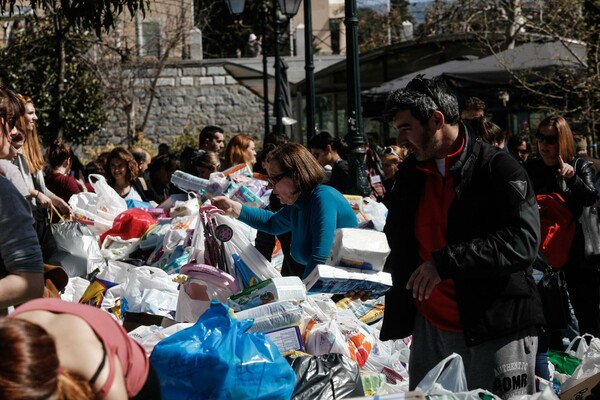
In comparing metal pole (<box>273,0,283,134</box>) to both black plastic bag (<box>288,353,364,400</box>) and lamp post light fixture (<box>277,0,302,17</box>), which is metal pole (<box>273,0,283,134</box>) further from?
black plastic bag (<box>288,353,364,400</box>)

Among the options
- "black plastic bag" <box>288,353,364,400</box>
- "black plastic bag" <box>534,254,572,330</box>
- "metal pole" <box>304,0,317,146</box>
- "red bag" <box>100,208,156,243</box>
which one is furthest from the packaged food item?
"metal pole" <box>304,0,317,146</box>

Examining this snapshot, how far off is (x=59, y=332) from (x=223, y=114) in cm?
3451

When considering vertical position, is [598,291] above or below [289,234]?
below

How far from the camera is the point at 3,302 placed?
3.09 m

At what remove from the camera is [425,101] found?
3736 millimetres

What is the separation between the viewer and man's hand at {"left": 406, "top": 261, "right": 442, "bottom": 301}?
355cm

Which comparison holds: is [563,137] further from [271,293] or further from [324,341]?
[271,293]

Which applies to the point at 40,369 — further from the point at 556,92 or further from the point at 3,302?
the point at 556,92

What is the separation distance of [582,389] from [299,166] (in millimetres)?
1888

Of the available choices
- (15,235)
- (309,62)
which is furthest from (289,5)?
(15,235)

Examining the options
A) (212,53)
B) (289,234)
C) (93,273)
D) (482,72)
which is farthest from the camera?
(212,53)

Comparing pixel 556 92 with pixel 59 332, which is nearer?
pixel 59 332

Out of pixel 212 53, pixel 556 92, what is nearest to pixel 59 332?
Result: pixel 556 92

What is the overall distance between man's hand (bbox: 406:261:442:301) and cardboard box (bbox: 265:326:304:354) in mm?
1158
